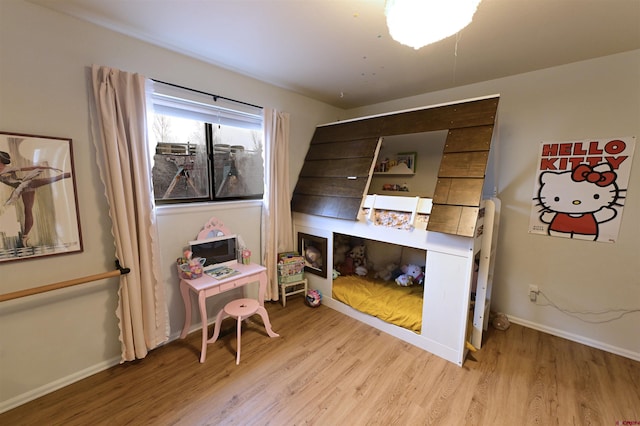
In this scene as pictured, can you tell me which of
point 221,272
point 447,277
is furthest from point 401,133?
point 221,272

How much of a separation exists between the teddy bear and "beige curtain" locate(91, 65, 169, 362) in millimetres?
2274

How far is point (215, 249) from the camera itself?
233 cm

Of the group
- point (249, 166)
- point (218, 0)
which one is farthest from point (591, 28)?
point (249, 166)

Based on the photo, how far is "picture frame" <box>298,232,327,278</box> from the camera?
9.15 feet

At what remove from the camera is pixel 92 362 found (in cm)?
179

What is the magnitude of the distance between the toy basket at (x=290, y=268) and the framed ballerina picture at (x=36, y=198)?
1655 millimetres

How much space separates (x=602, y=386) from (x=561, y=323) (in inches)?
24.6

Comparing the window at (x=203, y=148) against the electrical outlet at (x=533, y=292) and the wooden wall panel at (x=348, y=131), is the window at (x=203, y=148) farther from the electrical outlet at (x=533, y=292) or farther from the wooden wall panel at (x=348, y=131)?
the electrical outlet at (x=533, y=292)

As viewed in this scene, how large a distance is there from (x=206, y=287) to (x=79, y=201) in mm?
997

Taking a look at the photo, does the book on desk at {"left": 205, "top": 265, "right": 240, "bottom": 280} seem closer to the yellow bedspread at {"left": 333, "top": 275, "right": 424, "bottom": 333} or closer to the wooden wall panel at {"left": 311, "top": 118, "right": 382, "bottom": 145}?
the yellow bedspread at {"left": 333, "top": 275, "right": 424, "bottom": 333}

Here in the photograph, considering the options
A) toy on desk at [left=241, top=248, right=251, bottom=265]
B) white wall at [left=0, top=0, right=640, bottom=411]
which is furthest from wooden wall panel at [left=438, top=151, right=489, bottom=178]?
toy on desk at [left=241, top=248, right=251, bottom=265]

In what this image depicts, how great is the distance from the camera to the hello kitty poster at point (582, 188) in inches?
78.3

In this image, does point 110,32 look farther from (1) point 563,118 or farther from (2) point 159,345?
(1) point 563,118

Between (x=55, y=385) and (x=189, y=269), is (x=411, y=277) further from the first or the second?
(x=55, y=385)
